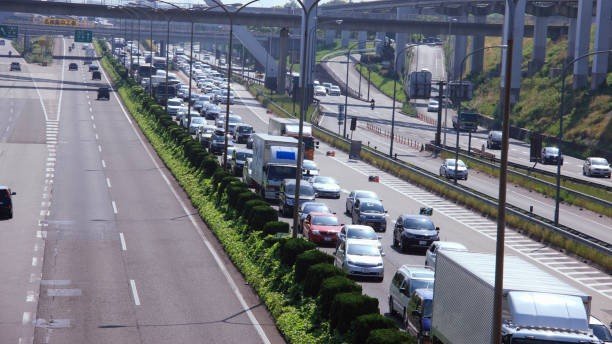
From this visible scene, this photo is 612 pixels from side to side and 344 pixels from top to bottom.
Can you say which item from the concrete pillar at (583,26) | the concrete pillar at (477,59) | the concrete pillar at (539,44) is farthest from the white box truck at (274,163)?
the concrete pillar at (477,59)

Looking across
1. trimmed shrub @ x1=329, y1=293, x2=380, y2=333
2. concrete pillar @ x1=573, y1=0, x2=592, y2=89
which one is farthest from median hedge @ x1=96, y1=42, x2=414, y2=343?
concrete pillar @ x1=573, y1=0, x2=592, y2=89

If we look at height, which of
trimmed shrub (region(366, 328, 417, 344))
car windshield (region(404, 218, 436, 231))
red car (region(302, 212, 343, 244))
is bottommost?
red car (region(302, 212, 343, 244))

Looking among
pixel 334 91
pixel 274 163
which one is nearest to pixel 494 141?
pixel 274 163

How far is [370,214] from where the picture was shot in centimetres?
5212

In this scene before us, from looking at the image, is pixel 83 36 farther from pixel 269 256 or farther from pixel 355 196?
pixel 269 256

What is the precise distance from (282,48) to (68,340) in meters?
124

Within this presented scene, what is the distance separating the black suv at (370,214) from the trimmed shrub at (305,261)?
690 inches

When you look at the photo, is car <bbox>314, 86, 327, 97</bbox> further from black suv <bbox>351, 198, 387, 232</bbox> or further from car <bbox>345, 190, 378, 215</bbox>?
black suv <bbox>351, 198, 387, 232</bbox>

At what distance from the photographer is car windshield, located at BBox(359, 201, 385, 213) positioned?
5259cm

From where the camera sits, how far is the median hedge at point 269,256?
29031mm

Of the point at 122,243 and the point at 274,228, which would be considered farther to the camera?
the point at 122,243

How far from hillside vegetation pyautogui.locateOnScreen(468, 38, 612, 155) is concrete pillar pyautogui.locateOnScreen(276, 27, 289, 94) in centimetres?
2517

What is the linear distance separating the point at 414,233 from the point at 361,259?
734cm

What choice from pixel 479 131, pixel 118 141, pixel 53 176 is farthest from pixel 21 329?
pixel 479 131
